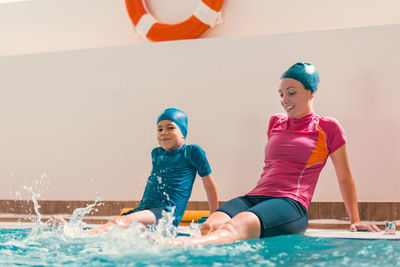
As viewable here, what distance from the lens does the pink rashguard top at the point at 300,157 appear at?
2514mm

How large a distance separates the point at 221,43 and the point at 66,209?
7.28ft

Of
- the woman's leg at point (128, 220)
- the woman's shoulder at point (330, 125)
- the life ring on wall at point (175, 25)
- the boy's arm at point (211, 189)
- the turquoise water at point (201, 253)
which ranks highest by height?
the life ring on wall at point (175, 25)

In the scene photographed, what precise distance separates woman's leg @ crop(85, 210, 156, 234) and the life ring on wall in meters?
2.30

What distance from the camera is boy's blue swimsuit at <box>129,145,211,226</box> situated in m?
2.93

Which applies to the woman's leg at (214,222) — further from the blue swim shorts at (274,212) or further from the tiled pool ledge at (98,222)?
the tiled pool ledge at (98,222)

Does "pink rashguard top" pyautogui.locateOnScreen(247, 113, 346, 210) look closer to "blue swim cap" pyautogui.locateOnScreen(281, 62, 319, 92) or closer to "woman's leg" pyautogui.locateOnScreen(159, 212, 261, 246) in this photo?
"blue swim cap" pyautogui.locateOnScreen(281, 62, 319, 92)

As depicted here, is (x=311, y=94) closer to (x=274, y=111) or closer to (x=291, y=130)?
(x=291, y=130)

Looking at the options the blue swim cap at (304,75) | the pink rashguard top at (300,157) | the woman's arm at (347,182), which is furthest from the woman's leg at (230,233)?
the blue swim cap at (304,75)

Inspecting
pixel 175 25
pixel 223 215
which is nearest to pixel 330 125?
pixel 223 215

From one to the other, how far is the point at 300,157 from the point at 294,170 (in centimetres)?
8

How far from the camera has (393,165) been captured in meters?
3.86

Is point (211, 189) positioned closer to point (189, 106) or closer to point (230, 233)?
point (230, 233)

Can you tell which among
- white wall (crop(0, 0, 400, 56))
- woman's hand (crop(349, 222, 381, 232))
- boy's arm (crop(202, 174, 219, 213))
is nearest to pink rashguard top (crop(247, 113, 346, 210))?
woman's hand (crop(349, 222, 381, 232))

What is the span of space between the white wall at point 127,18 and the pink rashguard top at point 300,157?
2.02 meters
